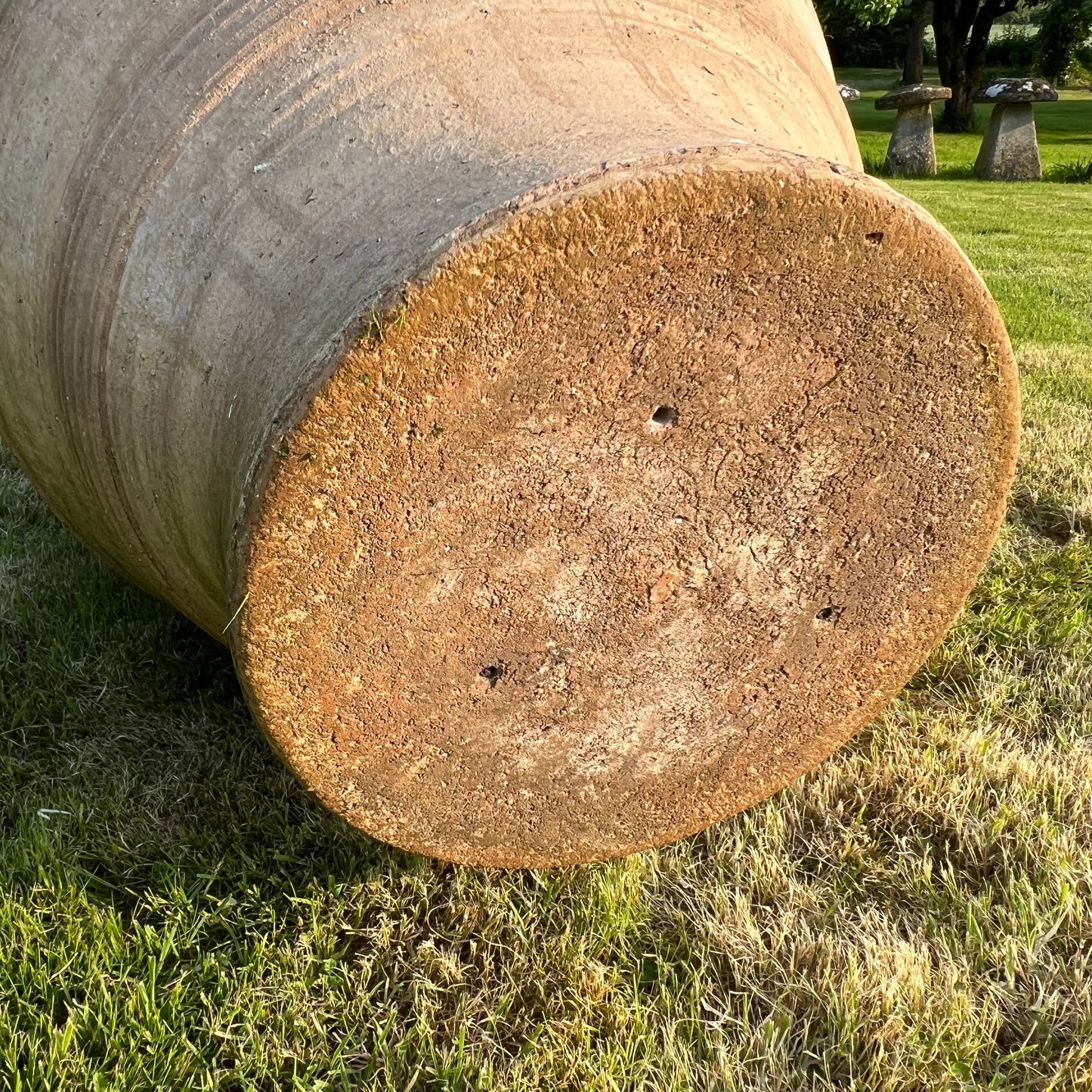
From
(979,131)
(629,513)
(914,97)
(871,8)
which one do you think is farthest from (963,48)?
(629,513)

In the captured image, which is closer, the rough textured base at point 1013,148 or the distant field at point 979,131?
the rough textured base at point 1013,148

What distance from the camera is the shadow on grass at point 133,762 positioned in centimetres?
205

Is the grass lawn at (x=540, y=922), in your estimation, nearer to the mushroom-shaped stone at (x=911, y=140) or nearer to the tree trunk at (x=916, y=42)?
the mushroom-shaped stone at (x=911, y=140)

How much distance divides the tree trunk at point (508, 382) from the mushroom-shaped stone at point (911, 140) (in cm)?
1460

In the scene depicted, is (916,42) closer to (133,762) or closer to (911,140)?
(911,140)

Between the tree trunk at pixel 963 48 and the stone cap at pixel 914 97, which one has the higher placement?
the stone cap at pixel 914 97

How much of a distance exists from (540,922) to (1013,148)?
15.5 metres

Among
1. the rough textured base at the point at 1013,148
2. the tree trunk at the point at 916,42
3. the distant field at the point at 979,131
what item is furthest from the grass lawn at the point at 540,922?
the tree trunk at the point at 916,42

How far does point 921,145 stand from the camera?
14.8 metres

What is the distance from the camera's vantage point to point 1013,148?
14500mm

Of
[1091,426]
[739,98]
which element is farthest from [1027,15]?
[739,98]

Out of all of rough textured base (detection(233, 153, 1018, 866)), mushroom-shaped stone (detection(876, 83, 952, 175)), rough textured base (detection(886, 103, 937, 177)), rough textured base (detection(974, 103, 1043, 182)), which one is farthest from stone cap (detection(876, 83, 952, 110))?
rough textured base (detection(233, 153, 1018, 866))

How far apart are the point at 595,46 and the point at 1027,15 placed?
4805cm

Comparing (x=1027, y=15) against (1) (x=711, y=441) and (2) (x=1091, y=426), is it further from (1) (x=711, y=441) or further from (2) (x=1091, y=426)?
(1) (x=711, y=441)
